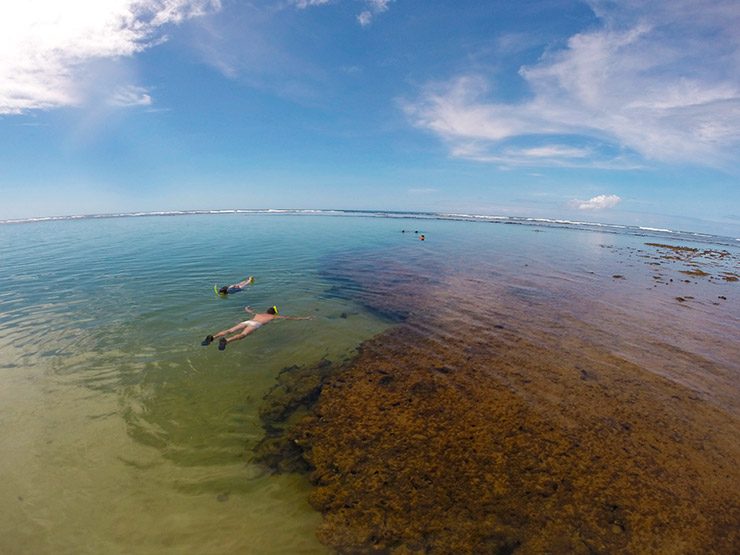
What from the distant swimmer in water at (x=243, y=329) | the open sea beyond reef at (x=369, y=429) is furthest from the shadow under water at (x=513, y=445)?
the distant swimmer in water at (x=243, y=329)

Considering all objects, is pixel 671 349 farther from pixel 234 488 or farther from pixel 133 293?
pixel 133 293

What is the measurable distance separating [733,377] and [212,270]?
1190 inches

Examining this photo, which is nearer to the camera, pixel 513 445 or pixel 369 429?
pixel 513 445

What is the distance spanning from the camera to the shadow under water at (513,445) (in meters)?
5.51

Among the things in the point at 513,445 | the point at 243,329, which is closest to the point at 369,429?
the point at 513,445

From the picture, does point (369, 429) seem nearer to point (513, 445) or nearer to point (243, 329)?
point (513, 445)

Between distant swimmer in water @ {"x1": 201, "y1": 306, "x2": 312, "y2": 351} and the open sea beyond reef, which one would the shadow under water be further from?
distant swimmer in water @ {"x1": 201, "y1": 306, "x2": 312, "y2": 351}

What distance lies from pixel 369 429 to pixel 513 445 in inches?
136

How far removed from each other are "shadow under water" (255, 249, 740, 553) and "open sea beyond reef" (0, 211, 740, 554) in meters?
0.04

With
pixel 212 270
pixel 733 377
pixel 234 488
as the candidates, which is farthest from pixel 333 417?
pixel 212 270

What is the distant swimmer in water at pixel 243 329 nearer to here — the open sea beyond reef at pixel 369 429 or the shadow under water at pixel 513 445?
the open sea beyond reef at pixel 369 429

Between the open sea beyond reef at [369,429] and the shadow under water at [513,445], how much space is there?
0.04 m

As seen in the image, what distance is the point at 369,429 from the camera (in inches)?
311

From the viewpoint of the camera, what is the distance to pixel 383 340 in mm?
13219
